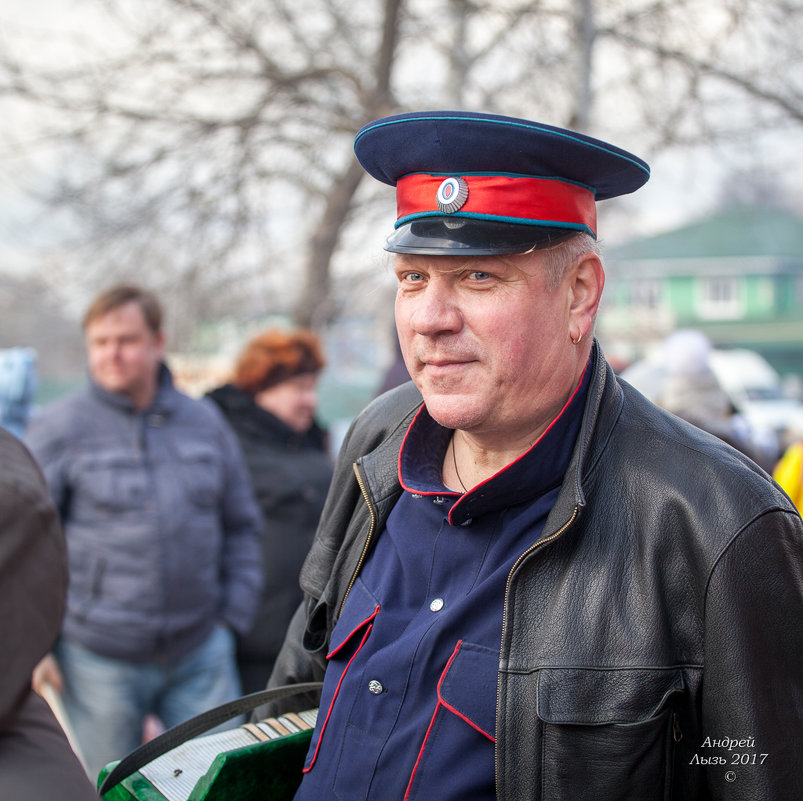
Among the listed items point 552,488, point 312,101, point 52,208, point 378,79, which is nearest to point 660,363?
point 378,79

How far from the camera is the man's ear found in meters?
1.65

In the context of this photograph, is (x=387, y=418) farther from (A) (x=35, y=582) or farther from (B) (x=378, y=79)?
(B) (x=378, y=79)

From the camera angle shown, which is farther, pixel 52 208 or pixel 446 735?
pixel 52 208

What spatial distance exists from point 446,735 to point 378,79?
5404mm

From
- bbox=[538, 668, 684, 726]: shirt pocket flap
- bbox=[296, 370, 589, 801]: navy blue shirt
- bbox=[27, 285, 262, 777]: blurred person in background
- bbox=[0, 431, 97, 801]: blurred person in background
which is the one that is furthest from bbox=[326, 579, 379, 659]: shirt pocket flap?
bbox=[27, 285, 262, 777]: blurred person in background

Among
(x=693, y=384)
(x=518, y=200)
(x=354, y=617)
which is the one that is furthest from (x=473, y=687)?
(x=693, y=384)

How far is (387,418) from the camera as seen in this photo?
2031 millimetres

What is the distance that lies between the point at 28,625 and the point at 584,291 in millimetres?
1121

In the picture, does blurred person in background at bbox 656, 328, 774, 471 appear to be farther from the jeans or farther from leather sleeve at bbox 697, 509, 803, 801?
leather sleeve at bbox 697, 509, 803, 801


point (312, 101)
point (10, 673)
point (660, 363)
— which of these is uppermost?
point (312, 101)

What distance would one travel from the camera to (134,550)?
3.40 m

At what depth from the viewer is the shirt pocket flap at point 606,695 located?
1377mm

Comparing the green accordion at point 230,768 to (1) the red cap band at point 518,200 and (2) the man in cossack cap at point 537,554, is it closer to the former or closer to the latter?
(2) the man in cossack cap at point 537,554

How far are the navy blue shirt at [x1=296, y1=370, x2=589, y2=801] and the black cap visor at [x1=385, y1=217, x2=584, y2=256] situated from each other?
30 centimetres
